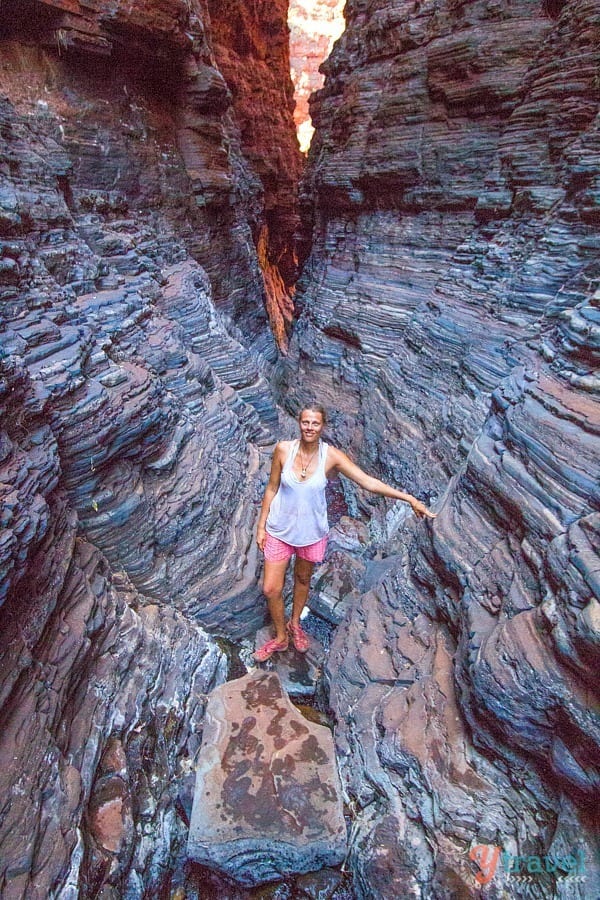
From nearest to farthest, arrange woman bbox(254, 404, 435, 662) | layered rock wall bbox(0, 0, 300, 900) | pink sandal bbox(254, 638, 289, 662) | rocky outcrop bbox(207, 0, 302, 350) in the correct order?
layered rock wall bbox(0, 0, 300, 900) < woman bbox(254, 404, 435, 662) < pink sandal bbox(254, 638, 289, 662) < rocky outcrop bbox(207, 0, 302, 350)

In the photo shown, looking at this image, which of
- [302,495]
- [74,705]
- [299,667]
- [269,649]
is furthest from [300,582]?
[74,705]

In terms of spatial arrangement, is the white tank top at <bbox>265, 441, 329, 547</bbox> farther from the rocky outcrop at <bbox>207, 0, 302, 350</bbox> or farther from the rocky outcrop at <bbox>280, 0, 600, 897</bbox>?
the rocky outcrop at <bbox>207, 0, 302, 350</bbox>

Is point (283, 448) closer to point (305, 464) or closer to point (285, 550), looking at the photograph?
point (305, 464)

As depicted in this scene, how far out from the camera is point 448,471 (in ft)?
24.6

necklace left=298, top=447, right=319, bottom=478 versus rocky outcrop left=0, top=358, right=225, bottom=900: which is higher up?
necklace left=298, top=447, right=319, bottom=478

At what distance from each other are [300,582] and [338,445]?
6276 mm

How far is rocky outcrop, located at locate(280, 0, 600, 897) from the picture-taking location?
3.00 m

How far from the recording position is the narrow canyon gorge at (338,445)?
3.10 metres

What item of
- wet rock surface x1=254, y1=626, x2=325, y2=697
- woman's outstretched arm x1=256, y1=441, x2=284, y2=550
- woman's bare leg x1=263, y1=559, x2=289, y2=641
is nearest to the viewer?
woman's outstretched arm x1=256, y1=441, x2=284, y2=550

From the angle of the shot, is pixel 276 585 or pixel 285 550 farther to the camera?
pixel 276 585

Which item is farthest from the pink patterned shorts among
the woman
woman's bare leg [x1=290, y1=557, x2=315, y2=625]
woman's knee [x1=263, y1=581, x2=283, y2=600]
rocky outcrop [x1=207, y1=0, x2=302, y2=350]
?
rocky outcrop [x1=207, y1=0, x2=302, y2=350]

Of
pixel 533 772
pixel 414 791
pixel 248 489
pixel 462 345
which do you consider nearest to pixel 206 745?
pixel 414 791

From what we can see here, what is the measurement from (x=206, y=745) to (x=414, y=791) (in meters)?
1.78

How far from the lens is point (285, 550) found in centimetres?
490
